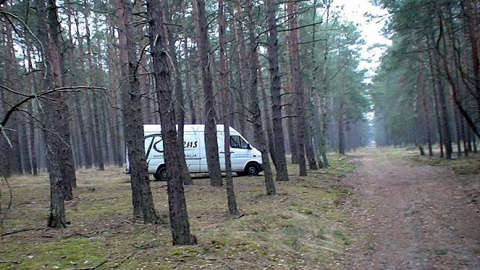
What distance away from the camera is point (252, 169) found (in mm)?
22094

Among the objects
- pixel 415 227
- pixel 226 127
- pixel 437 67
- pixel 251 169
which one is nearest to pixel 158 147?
pixel 251 169

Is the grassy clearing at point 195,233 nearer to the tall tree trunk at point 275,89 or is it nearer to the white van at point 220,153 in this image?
the tall tree trunk at point 275,89

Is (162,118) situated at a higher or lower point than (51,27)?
lower

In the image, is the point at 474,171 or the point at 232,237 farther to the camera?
the point at 474,171

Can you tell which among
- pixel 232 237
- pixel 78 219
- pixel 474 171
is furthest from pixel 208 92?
pixel 474 171

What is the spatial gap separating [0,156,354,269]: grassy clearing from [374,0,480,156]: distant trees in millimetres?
6556

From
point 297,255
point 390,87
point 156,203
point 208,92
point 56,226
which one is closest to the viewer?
point 297,255

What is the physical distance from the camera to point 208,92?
14914mm

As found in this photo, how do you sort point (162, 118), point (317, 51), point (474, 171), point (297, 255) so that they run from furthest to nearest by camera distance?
point (317, 51), point (474, 171), point (297, 255), point (162, 118)

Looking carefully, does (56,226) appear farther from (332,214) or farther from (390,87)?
(390,87)

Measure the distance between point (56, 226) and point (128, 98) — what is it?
339 centimetres

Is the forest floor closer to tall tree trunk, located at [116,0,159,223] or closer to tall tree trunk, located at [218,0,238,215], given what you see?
tall tree trunk, located at [218,0,238,215]

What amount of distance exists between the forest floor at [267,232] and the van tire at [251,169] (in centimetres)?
604

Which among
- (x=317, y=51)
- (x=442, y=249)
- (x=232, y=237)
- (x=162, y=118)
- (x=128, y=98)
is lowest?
(x=442, y=249)
